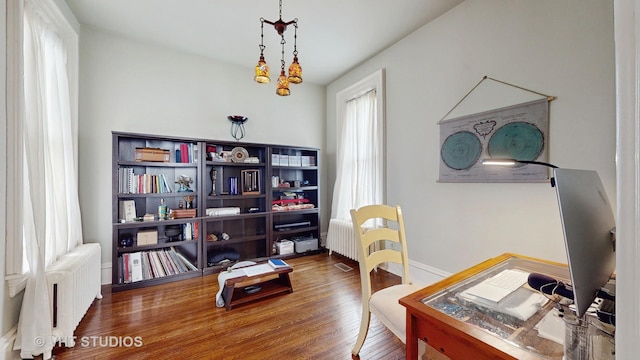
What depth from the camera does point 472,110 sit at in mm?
2289

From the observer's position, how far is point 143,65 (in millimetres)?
3000

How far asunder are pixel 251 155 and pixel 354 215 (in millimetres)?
2442

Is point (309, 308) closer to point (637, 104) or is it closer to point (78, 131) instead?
point (637, 104)

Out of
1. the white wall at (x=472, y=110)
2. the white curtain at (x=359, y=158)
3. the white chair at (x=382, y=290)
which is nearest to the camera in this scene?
the white chair at (x=382, y=290)

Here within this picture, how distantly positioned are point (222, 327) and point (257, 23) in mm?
2994

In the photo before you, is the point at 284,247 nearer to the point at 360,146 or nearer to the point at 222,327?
the point at 222,327

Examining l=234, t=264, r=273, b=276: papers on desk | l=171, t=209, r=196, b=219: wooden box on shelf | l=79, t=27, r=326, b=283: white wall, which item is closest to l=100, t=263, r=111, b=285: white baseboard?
l=79, t=27, r=326, b=283: white wall

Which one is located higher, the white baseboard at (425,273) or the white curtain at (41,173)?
the white curtain at (41,173)

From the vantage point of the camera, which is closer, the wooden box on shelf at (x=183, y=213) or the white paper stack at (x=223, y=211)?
the wooden box on shelf at (x=183, y=213)

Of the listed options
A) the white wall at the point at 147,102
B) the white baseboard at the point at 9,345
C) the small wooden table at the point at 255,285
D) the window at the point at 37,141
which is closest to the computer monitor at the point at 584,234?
the small wooden table at the point at 255,285

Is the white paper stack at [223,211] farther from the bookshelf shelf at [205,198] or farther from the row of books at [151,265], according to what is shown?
the row of books at [151,265]

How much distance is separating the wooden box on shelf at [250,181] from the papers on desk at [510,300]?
2933mm

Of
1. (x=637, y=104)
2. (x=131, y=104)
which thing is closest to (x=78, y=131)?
(x=131, y=104)

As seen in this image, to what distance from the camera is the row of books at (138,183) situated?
8.98 feet
